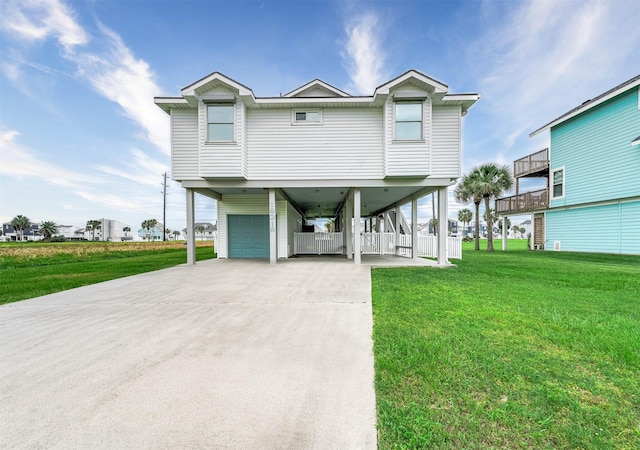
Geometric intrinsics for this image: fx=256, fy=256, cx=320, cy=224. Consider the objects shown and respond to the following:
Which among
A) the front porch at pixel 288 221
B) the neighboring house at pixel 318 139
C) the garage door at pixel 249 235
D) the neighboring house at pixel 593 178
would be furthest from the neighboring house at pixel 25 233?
the neighboring house at pixel 593 178

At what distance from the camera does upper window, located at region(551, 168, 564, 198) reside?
54.9ft

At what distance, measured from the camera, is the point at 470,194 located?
75.9 ft

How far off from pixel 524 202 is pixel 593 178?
16.0 feet

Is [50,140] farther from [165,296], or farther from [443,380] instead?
[443,380]

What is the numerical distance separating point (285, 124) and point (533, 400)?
9841mm

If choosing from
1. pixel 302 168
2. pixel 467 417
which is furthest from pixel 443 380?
pixel 302 168

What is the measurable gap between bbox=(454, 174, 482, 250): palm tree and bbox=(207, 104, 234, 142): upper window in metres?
21.0

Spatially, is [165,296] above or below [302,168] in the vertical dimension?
below

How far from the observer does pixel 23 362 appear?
2.71m

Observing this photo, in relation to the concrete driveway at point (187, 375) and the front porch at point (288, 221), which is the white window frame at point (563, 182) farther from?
the concrete driveway at point (187, 375)

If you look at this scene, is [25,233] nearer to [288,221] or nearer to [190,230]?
[190,230]

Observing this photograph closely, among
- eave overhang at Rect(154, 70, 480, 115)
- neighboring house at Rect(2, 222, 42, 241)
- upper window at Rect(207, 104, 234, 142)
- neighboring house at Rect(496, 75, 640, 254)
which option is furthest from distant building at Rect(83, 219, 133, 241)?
neighboring house at Rect(496, 75, 640, 254)

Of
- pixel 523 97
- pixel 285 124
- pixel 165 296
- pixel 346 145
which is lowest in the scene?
pixel 165 296

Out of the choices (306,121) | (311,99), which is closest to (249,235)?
(306,121)
